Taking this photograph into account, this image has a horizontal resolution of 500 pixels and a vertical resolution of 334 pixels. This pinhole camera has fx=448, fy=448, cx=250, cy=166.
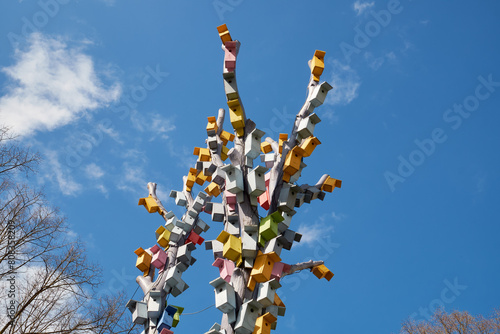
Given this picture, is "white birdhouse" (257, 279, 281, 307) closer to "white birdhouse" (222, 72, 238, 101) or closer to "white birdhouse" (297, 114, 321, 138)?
"white birdhouse" (297, 114, 321, 138)

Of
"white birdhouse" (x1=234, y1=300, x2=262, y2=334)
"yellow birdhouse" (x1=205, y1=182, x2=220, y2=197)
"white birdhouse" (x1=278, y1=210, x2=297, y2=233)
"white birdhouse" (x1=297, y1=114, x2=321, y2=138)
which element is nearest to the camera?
"white birdhouse" (x1=234, y1=300, x2=262, y2=334)

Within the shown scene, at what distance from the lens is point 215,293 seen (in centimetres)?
407

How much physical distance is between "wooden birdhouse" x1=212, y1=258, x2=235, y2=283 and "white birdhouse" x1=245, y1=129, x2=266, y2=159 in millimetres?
1091

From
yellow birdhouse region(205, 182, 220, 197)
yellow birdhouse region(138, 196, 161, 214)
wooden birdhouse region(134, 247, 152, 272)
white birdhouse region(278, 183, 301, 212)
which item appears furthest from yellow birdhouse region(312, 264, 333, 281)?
yellow birdhouse region(138, 196, 161, 214)

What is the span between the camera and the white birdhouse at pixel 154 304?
5.96 metres

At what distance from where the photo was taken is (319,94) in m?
5.18

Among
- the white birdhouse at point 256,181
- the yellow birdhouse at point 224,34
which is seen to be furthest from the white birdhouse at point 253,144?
the yellow birdhouse at point 224,34

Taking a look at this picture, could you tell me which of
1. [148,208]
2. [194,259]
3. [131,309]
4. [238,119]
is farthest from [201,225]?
[238,119]

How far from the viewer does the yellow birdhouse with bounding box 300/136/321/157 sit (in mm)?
4965

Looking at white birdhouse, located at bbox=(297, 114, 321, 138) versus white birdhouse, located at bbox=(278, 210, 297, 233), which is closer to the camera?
white birdhouse, located at bbox=(278, 210, 297, 233)

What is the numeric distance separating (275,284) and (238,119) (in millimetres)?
1751

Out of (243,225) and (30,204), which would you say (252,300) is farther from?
(30,204)

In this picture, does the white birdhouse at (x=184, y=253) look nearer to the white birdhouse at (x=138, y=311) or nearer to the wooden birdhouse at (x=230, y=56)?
the white birdhouse at (x=138, y=311)

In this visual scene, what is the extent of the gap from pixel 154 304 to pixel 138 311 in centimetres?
27
